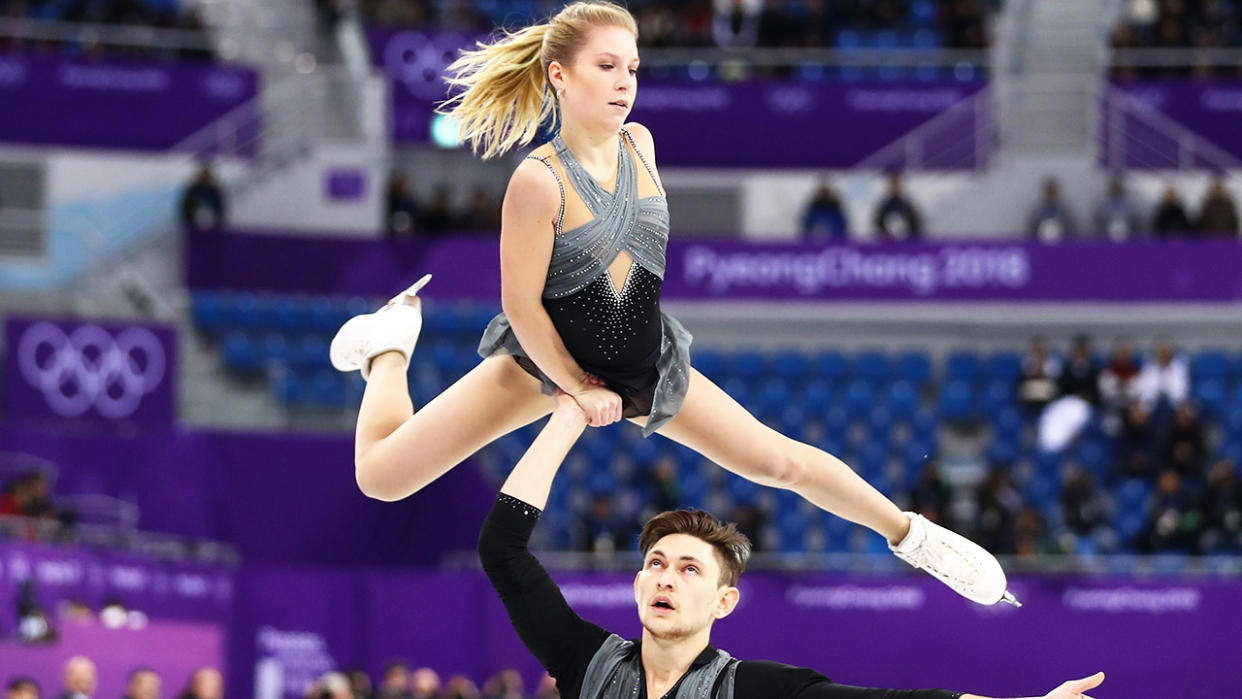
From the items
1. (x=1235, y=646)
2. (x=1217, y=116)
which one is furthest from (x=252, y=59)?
(x=1235, y=646)

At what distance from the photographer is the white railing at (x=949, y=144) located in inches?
789

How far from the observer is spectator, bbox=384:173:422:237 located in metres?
19.2

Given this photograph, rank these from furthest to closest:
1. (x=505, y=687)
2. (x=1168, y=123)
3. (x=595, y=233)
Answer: (x=1168, y=123), (x=505, y=687), (x=595, y=233)

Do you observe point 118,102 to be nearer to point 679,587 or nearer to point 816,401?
point 816,401

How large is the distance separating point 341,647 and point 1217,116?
12.0 metres

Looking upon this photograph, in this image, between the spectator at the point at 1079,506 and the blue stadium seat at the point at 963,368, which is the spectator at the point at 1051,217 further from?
the spectator at the point at 1079,506

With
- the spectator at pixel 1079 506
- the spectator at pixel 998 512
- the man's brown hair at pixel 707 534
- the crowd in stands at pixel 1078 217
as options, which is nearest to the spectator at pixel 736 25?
the crowd in stands at pixel 1078 217

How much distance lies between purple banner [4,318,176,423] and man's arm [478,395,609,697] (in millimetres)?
12776

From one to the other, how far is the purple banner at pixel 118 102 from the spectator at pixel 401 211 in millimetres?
2572

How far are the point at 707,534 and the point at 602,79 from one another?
148 cm

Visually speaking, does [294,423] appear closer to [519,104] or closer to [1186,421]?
[1186,421]

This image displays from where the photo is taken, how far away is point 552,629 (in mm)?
4371

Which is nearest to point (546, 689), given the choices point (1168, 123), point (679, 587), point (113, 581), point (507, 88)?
point (113, 581)

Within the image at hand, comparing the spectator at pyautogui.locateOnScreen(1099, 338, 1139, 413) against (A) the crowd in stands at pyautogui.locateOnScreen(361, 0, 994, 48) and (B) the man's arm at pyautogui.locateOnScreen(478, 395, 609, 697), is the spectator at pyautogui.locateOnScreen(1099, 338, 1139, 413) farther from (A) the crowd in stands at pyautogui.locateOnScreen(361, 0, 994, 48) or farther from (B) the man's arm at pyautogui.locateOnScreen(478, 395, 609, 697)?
(B) the man's arm at pyautogui.locateOnScreen(478, 395, 609, 697)
